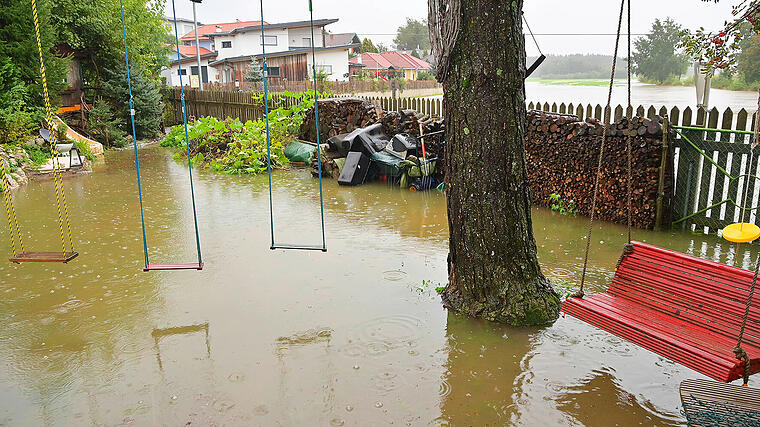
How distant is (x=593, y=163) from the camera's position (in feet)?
23.8

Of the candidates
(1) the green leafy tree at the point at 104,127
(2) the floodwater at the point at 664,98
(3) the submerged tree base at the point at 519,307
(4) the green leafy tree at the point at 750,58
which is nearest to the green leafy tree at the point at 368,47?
(1) the green leafy tree at the point at 104,127

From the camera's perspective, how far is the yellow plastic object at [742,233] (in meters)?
3.11

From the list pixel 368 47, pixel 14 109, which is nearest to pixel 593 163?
pixel 14 109

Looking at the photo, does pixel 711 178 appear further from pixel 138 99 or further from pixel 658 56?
pixel 138 99

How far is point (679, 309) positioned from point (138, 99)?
1768 cm

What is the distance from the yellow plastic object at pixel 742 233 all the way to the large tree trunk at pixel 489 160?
4.84 feet

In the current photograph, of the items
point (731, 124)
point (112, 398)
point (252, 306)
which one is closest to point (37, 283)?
point (252, 306)

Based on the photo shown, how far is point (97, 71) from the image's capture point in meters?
18.4

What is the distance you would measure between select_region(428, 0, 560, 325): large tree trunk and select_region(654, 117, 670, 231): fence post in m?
2.89

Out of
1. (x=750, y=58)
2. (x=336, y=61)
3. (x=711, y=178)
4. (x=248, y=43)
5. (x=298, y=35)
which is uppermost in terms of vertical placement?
(x=298, y=35)

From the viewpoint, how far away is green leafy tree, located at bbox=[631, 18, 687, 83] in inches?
355

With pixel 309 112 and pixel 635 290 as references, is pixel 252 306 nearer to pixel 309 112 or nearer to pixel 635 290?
pixel 635 290

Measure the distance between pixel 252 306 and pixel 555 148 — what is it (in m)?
4.83

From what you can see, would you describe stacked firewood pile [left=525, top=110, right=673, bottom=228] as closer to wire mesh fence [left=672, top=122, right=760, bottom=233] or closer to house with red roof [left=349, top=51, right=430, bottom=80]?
wire mesh fence [left=672, top=122, right=760, bottom=233]
